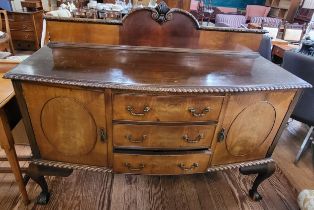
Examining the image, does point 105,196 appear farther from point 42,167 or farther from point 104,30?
point 104,30

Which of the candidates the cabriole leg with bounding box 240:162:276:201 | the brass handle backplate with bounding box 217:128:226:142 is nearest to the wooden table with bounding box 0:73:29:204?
the brass handle backplate with bounding box 217:128:226:142

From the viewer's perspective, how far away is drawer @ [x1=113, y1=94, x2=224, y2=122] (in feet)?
3.01

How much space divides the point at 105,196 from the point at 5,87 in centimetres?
86

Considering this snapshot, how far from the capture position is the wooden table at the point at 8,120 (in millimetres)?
1007

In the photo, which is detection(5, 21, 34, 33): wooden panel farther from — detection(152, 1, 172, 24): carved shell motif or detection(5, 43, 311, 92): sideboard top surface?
detection(152, 1, 172, 24): carved shell motif

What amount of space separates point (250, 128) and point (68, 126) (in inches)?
34.7

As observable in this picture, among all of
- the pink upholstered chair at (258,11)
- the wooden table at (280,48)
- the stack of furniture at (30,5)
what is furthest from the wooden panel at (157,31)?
the pink upholstered chair at (258,11)

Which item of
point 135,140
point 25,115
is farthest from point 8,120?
point 135,140

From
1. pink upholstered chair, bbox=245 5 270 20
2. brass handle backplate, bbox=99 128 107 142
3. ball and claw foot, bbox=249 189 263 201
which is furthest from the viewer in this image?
pink upholstered chair, bbox=245 5 270 20

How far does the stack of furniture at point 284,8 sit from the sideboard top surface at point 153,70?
600cm

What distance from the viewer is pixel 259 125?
43.9 inches

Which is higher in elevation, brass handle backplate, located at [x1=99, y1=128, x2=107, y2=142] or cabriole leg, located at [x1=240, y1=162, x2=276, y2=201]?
brass handle backplate, located at [x1=99, y1=128, x2=107, y2=142]

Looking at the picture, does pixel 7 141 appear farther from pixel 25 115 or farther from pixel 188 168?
pixel 188 168

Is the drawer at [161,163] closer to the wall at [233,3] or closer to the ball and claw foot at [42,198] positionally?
the ball and claw foot at [42,198]
